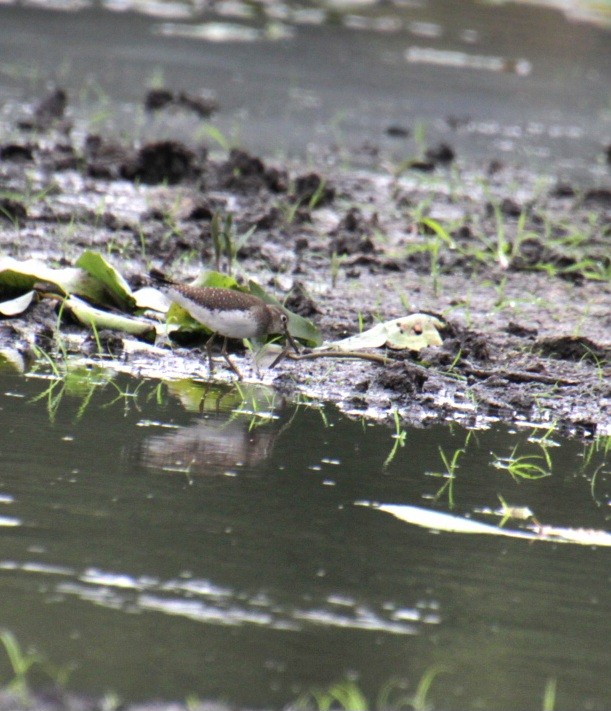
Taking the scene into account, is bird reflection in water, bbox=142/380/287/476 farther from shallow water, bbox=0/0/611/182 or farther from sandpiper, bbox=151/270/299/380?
shallow water, bbox=0/0/611/182

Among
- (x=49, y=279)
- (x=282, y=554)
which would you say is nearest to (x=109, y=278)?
(x=49, y=279)

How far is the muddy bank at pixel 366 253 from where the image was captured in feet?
16.9

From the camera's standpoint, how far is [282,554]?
11.0ft

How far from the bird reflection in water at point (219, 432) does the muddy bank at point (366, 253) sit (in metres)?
0.20

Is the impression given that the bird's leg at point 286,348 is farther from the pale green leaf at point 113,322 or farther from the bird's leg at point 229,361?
the pale green leaf at point 113,322

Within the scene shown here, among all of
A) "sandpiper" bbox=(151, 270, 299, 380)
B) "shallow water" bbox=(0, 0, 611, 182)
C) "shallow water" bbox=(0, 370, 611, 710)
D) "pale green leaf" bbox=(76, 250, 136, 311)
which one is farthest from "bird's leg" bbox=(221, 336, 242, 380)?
"shallow water" bbox=(0, 0, 611, 182)

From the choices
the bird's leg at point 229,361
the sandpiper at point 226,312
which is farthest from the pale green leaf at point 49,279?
the bird's leg at point 229,361

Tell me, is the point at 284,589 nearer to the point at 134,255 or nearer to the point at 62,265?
the point at 62,265

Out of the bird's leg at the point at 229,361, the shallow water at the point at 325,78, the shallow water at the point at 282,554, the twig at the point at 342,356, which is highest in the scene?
the shallow water at the point at 325,78

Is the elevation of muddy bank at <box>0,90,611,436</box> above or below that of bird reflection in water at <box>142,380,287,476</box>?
above

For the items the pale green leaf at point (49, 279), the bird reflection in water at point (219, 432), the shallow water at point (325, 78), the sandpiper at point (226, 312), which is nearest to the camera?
the bird reflection in water at point (219, 432)

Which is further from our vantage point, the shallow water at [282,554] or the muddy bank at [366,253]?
the muddy bank at [366,253]

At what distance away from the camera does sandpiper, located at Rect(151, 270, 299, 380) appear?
5020mm

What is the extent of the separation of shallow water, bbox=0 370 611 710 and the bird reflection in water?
0.01m
